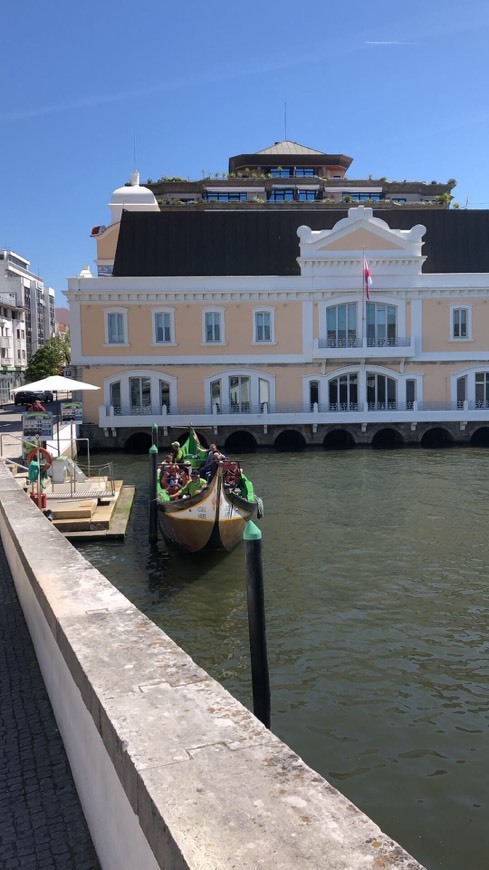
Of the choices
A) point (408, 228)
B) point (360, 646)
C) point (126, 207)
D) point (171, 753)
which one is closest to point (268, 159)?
point (126, 207)

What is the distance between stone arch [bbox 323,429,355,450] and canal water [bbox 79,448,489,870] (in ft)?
50.4

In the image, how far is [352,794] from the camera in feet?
26.6

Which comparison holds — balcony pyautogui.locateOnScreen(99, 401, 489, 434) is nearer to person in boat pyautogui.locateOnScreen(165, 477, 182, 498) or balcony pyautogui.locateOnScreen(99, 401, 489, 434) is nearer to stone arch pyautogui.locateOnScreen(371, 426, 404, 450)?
stone arch pyautogui.locateOnScreen(371, 426, 404, 450)

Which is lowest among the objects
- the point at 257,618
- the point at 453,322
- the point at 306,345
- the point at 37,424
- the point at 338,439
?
the point at 257,618

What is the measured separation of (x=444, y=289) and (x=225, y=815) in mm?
40568

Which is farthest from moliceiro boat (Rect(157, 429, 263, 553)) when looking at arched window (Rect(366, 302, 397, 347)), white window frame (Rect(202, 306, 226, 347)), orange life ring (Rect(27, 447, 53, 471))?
arched window (Rect(366, 302, 397, 347))

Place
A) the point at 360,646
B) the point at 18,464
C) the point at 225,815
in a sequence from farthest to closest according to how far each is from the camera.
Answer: the point at 18,464, the point at 360,646, the point at 225,815

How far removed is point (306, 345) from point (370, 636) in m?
29.5

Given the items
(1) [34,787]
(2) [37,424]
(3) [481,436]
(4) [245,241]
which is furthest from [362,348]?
(1) [34,787]

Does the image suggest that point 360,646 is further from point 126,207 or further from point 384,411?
point 126,207

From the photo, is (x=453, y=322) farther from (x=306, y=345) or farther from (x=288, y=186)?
(x=288, y=186)

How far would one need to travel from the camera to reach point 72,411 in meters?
36.7

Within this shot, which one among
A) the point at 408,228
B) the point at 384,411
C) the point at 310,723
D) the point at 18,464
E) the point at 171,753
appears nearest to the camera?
the point at 171,753

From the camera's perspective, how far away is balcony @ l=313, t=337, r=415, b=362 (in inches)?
1591
